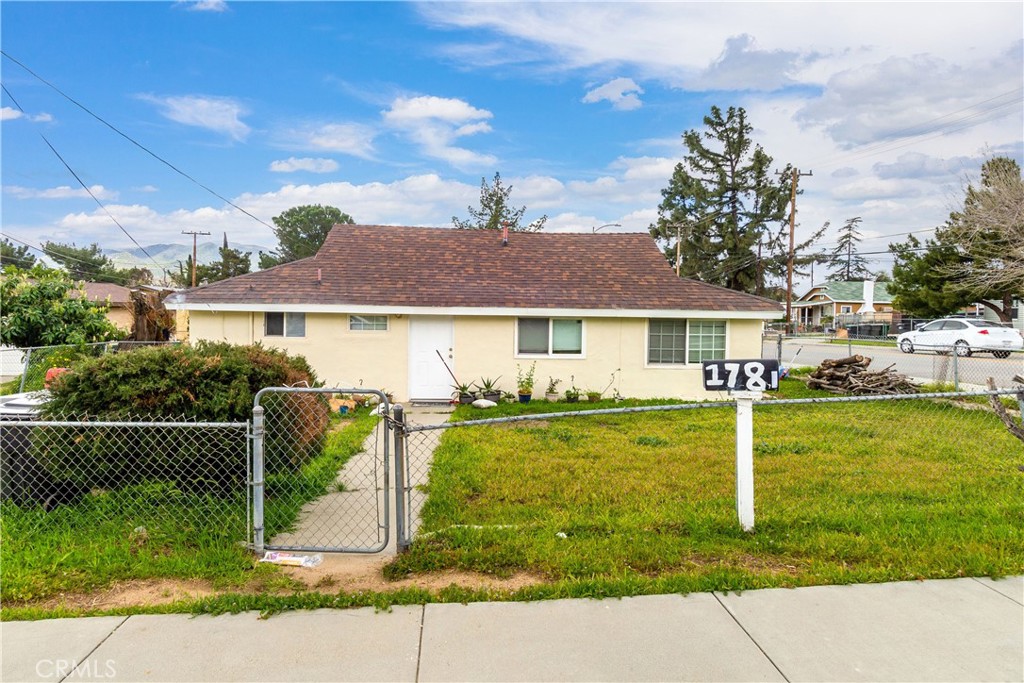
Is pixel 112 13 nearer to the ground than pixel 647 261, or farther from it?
farther from it

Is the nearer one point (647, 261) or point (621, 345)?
point (621, 345)

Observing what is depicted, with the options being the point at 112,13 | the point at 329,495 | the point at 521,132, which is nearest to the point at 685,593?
the point at 329,495

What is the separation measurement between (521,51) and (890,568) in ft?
38.6

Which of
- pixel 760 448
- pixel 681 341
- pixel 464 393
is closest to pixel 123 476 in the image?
pixel 760 448

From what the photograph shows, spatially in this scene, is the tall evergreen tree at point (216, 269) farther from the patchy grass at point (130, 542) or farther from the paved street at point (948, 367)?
the patchy grass at point (130, 542)

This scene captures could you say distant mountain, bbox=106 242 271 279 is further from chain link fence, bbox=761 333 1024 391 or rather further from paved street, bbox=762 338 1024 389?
paved street, bbox=762 338 1024 389

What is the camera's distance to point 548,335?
1305 centimetres

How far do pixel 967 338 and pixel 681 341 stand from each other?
18.7 m

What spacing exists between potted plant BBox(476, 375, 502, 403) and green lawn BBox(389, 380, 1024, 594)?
10.9 ft

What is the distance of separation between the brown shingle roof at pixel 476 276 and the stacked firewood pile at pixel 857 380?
289 cm

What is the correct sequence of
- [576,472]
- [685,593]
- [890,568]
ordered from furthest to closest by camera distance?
[576,472], [890,568], [685,593]

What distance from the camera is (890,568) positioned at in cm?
379

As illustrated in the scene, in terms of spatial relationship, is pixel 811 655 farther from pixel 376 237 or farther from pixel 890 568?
pixel 376 237

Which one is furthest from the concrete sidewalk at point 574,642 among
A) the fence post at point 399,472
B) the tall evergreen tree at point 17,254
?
the tall evergreen tree at point 17,254
